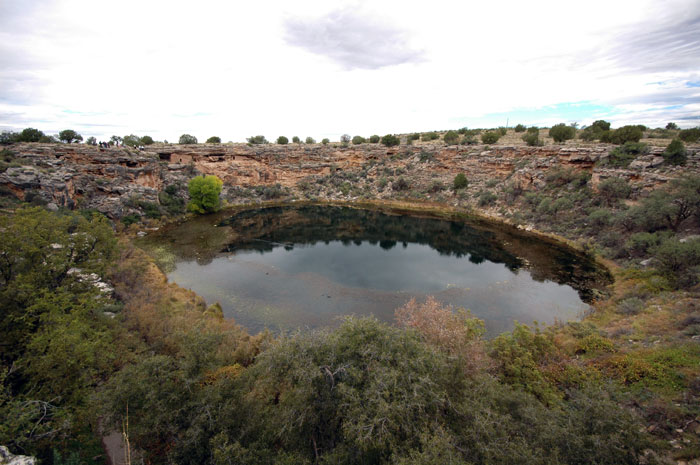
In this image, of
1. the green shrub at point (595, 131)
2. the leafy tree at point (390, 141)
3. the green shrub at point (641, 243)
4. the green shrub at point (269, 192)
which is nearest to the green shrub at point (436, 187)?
the leafy tree at point (390, 141)

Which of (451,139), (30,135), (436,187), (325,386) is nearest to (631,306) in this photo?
(325,386)

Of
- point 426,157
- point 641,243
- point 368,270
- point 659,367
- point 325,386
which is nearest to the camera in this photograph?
point 325,386

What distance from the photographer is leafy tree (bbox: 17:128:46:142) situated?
3759 centimetres

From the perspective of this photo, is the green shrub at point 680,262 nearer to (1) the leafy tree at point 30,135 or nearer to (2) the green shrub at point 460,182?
(2) the green shrub at point 460,182

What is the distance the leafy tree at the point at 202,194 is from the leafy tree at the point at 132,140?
17332mm

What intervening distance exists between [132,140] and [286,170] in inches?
1016

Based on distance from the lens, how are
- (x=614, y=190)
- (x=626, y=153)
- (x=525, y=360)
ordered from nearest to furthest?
(x=525, y=360) → (x=614, y=190) → (x=626, y=153)

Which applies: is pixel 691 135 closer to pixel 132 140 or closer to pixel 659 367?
pixel 659 367

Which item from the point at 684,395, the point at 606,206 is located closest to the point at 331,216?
the point at 606,206

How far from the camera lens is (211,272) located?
2339cm

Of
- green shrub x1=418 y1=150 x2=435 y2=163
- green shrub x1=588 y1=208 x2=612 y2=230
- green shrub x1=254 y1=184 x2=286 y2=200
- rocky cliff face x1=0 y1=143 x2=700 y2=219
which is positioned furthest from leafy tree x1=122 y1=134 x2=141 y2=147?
green shrub x1=588 y1=208 x2=612 y2=230

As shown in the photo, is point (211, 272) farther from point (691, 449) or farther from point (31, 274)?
point (691, 449)

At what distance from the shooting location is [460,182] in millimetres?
46781

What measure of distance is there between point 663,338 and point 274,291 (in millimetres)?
19855
